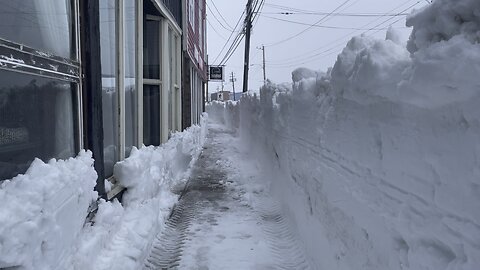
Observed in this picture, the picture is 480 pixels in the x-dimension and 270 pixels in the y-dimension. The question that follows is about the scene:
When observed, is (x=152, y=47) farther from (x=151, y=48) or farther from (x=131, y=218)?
(x=131, y=218)

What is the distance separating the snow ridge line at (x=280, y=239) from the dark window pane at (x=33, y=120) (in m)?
2.31

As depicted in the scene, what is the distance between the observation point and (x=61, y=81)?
2.84m

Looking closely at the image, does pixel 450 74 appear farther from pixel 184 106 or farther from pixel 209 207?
pixel 184 106

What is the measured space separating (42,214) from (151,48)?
533cm

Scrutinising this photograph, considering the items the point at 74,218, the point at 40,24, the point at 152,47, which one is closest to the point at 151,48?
the point at 152,47

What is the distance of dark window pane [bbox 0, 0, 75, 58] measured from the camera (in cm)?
222

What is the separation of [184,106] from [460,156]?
8.63 metres

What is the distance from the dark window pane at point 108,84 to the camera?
394 centimetres

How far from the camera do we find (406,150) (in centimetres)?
203

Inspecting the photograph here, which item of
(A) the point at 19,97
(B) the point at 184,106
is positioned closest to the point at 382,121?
(A) the point at 19,97

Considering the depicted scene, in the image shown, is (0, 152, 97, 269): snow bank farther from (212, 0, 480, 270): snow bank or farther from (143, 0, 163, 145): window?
(143, 0, 163, 145): window

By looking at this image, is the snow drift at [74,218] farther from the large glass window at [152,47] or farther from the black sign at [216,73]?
the black sign at [216,73]

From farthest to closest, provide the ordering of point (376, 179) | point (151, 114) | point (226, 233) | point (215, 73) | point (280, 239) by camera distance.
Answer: point (215, 73)
point (151, 114)
point (226, 233)
point (280, 239)
point (376, 179)

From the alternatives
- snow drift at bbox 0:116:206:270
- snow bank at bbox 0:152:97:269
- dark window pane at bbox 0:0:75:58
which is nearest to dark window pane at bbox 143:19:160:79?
snow drift at bbox 0:116:206:270
